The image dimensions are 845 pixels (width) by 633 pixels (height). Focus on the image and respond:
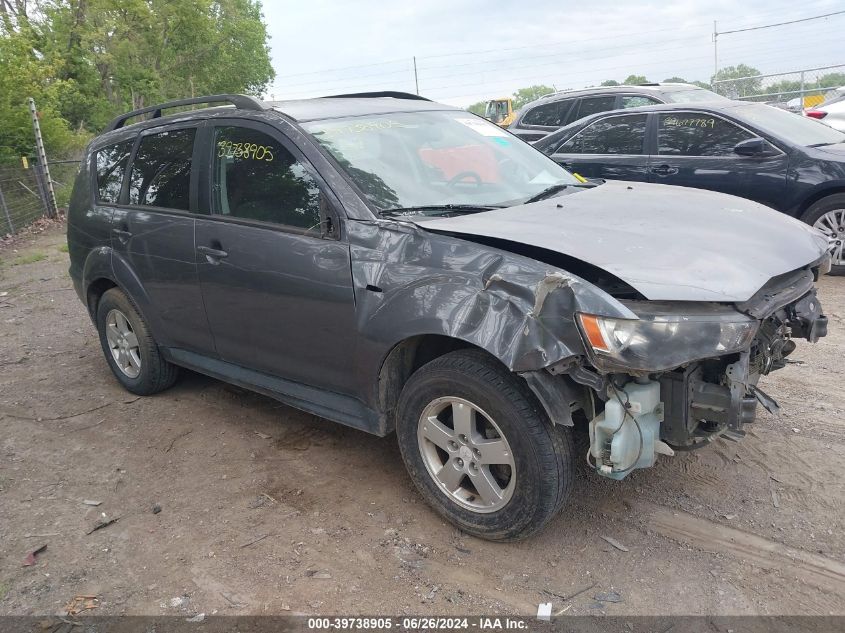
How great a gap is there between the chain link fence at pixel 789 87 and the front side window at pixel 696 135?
38.2 ft

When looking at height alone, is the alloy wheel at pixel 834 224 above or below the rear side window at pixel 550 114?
below

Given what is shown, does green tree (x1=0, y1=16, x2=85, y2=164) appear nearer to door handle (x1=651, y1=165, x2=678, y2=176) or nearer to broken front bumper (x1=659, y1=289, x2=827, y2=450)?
door handle (x1=651, y1=165, x2=678, y2=176)

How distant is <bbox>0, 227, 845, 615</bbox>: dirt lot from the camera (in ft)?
9.54

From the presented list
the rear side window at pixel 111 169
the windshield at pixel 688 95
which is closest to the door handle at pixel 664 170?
the windshield at pixel 688 95

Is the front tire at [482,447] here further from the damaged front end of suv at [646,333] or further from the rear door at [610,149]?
the rear door at [610,149]

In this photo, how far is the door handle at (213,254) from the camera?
13.2 ft

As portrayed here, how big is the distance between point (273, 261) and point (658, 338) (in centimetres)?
199

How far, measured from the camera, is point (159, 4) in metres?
29.0

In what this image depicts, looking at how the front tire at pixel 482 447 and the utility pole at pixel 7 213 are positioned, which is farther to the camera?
the utility pole at pixel 7 213

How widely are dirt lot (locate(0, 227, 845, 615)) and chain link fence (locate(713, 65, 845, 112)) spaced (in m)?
16.5

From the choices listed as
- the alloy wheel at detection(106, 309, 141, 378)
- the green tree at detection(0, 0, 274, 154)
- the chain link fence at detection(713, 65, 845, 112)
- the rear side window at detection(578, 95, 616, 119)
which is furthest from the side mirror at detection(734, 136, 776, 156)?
the green tree at detection(0, 0, 274, 154)

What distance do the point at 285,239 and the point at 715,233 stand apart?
6.77 ft

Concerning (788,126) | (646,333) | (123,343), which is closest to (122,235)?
(123,343)

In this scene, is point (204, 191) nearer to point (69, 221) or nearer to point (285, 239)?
point (285, 239)
